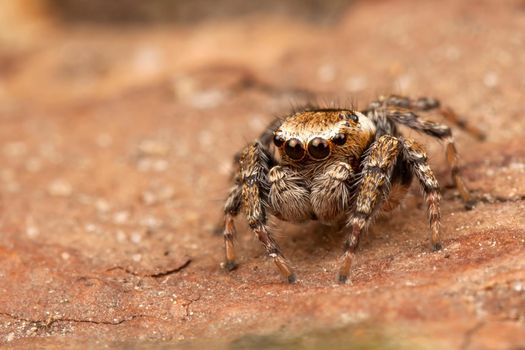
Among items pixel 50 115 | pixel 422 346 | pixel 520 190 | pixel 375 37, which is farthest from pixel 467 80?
pixel 50 115

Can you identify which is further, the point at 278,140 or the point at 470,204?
the point at 470,204

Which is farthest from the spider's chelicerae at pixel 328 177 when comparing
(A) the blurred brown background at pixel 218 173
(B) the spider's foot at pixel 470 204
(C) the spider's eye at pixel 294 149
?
(B) the spider's foot at pixel 470 204

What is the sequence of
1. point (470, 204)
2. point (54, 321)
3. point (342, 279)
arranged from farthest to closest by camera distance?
1. point (470, 204)
2. point (54, 321)
3. point (342, 279)

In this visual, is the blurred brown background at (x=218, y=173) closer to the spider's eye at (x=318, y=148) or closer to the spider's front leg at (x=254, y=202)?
the spider's front leg at (x=254, y=202)

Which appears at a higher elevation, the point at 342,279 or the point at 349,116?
the point at 349,116

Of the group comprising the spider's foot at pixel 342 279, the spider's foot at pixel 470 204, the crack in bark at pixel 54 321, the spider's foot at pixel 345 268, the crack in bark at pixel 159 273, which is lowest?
the crack in bark at pixel 54 321

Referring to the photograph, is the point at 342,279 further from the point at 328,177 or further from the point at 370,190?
the point at 328,177

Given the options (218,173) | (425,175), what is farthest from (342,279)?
(218,173)
